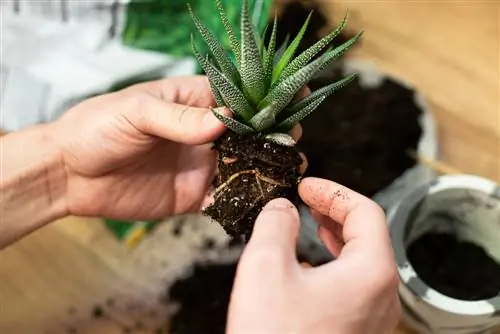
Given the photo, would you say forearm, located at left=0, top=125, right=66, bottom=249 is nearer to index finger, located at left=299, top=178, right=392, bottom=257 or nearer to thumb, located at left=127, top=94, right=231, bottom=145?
thumb, located at left=127, top=94, right=231, bottom=145

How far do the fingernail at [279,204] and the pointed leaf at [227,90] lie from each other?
0.30 ft

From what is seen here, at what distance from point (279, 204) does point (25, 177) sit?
0.40m

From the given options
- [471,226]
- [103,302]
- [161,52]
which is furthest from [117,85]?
[471,226]

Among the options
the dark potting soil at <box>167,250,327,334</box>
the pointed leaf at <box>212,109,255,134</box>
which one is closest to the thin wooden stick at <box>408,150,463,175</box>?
the dark potting soil at <box>167,250,327,334</box>

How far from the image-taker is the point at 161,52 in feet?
3.83

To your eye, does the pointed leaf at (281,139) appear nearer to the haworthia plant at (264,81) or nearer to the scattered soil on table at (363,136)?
the haworthia plant at (264,81)

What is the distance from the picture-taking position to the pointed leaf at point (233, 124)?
2.44 feet

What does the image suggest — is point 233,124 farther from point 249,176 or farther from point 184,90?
point 184,90

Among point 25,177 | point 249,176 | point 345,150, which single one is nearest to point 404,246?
point 345,150

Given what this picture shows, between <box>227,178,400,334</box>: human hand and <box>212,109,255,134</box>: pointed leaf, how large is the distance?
0.09 metres

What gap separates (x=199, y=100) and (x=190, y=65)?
22cm

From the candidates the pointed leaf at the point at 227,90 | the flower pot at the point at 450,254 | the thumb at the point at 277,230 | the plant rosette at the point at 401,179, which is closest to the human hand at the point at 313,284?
the thumb at the point at 277,230

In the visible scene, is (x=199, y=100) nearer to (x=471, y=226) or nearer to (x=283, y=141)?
(x=283, y=141)

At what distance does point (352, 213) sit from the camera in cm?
75
